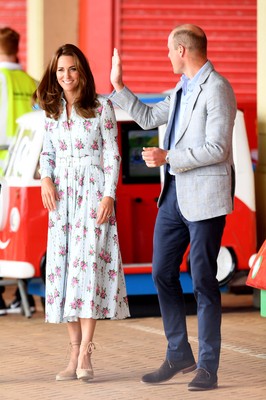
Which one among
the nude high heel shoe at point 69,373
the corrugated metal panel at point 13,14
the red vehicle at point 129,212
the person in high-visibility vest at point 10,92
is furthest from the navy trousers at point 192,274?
the corrugated metal panel at point 13,14

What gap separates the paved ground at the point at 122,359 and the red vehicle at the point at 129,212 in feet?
1.33

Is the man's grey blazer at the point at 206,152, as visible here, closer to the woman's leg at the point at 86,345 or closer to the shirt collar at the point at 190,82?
the shirt collar at the point at 190,82

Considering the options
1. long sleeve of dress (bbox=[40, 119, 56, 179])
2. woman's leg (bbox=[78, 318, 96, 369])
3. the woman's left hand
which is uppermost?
long sleeve of dress (bbox=[40, 119, 56, 179])

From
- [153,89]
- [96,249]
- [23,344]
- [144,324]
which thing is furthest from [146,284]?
[153,89]

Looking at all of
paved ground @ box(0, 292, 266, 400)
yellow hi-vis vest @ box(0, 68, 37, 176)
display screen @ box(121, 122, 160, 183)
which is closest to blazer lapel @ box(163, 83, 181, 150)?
paved ground @ box(0, 292, 266, 400)

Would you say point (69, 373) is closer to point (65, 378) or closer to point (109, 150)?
point (65, 378)

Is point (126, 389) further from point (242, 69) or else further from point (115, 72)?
point (242, 69)

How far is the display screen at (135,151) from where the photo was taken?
9984mm

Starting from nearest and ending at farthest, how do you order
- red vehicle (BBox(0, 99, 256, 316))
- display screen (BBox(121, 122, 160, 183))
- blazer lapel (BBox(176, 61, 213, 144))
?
blazer lapel (BBox(176, 61, 213, 144)) → red vehicle (BBox(0, 99, 256, 316)) → display screen (BBox(121, 122, 160, 183))

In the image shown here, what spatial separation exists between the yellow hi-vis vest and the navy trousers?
336 centimetres

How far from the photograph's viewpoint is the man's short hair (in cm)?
1034

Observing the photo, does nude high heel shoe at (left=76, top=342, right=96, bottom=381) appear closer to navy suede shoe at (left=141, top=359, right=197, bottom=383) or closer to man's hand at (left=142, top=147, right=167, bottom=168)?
navy suede shoe at (left=141, top=359, right=197, bottom=383)

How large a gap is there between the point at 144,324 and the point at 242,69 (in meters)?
4.50

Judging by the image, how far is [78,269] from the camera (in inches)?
285
